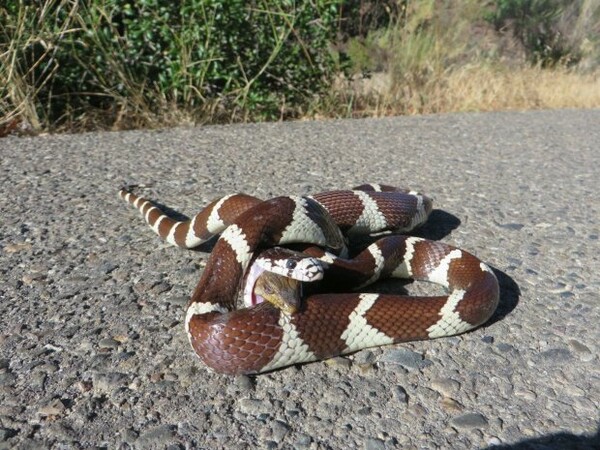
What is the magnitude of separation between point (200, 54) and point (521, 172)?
383 cm

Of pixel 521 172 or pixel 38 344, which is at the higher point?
pixel 38 344

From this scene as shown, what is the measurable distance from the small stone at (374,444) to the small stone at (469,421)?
0.28 m

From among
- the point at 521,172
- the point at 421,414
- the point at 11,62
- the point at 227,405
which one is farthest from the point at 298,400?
the point at 11,62

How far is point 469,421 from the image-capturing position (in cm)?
203

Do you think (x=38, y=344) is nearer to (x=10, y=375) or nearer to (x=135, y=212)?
(x=10, y=375)

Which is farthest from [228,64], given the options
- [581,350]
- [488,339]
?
[581,350]

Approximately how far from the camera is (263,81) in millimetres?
7410

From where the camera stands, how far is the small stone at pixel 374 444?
1908 mm

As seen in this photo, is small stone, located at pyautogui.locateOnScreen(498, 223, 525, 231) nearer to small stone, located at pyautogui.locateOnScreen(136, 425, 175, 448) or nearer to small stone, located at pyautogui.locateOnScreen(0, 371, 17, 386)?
small stone, located at pyautogui.locateOnScreen(136, 425, 175, 448)

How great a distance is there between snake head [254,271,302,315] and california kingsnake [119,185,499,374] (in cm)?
2

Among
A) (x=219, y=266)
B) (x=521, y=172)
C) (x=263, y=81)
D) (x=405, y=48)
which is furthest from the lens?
(x=405, y=48)

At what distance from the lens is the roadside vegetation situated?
628cm

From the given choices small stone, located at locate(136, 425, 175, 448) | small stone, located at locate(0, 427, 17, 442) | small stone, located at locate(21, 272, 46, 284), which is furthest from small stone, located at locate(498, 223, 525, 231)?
small stone, located at locate(0, 427, 17, 442)

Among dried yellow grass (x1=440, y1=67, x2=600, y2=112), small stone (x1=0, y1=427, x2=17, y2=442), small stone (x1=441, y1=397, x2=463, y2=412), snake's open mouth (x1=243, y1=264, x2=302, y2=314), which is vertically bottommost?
dried yellow grass (x1=440, y1=67, x2=600, y2=112)
